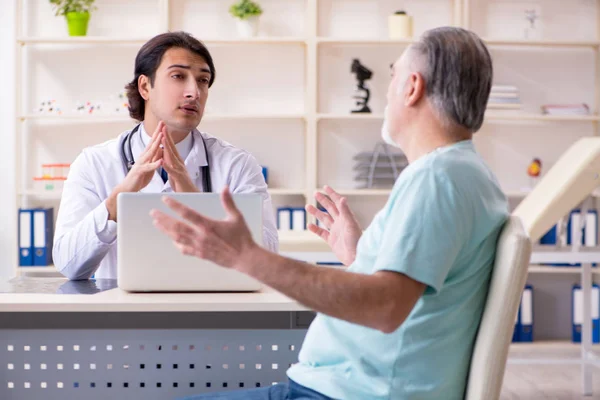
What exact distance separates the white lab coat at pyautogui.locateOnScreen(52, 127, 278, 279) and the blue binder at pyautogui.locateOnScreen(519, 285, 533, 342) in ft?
8.40

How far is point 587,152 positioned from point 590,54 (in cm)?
144

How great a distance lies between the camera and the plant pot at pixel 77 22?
4508 millimetres

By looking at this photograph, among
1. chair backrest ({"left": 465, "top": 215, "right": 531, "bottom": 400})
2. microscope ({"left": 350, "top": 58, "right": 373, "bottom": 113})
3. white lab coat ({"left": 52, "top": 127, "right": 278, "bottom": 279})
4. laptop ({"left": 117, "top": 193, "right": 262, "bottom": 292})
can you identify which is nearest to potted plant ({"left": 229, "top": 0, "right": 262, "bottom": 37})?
microscope ({"left": 350, "top": 58, "right": 373, "bottom": 113})

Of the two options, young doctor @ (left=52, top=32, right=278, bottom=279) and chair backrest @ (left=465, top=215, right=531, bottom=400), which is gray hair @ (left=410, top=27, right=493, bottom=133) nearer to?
chair backrest @ (left=465, top=215, right=531, bottom=400)

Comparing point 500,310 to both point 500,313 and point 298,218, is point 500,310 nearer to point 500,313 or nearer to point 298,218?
point 500,313

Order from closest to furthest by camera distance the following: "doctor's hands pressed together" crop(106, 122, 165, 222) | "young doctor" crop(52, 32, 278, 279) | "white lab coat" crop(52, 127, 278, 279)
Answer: "doctor's hands pressed together" crop(106, 122, 165, 222) → "white lab coat" crop(52, 127, 278, 279) → "young doctor" crop(52, 32, 278, 279)

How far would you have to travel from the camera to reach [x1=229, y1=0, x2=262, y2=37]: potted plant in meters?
4.52

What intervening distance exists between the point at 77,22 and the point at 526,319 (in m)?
3.07

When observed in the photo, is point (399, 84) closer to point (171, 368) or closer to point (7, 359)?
point (171, 368)

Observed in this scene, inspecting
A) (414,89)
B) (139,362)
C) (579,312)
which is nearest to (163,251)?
Result: (139,362)

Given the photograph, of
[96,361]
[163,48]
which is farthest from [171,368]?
[163,48]

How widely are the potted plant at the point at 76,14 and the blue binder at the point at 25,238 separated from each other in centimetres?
106

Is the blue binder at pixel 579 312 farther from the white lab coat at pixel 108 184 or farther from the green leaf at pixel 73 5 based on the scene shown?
the green leaf at pixel 73 5

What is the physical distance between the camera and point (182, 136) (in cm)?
249
